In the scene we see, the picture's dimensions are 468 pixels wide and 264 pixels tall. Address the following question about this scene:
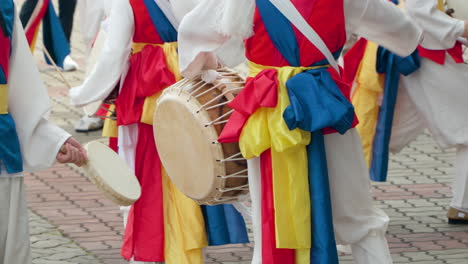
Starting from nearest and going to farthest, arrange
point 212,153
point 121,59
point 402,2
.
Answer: point 212,153 < point 121,59 < point 402,2

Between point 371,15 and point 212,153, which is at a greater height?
point 371,15

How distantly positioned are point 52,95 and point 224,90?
5895 mm

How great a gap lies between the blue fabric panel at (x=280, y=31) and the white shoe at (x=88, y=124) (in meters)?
4.86

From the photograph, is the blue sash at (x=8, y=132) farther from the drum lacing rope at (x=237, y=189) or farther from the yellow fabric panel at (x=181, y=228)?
the yellow fabric panel at (x=181, y=228)

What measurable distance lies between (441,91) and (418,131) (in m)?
0.44

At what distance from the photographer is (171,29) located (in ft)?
17.1

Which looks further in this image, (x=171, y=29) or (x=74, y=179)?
(x=74, y=179)

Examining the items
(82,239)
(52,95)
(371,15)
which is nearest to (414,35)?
(371,15)

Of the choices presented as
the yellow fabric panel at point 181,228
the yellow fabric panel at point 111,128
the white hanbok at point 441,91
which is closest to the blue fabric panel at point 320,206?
the yellow fabric panel at point 181,228

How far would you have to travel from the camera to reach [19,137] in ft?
13.3

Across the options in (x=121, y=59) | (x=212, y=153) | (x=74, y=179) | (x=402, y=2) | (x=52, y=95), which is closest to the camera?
(x=212, y=153)

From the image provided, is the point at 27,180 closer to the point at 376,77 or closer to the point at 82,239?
the point at 82,239

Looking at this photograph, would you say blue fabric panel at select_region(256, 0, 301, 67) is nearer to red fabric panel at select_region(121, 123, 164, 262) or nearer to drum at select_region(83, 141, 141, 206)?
drum at select_region(83, 141, 141, 206)

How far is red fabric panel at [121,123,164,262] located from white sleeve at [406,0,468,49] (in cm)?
165
